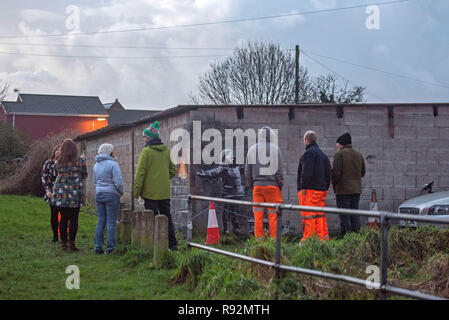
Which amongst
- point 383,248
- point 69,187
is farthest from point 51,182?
point 383,248

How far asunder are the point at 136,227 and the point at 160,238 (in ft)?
4.70

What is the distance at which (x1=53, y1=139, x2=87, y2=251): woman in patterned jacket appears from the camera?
9.08 m

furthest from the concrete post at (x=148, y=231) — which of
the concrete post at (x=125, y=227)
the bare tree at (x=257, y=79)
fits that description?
the bare tree at (x=257, y=79)

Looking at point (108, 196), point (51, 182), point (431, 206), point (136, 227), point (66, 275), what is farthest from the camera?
point (51, 182)

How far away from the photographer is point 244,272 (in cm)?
580

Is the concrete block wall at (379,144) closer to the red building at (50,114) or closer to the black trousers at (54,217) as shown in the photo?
the black trousers at (54,217)

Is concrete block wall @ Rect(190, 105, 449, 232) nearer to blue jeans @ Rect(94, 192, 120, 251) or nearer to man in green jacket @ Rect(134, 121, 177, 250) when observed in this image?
man in green jacket @ Rect(134, 121, 177, 250)

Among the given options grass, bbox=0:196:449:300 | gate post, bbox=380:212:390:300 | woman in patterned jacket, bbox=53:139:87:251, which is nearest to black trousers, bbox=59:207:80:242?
woman in patterned jacket, bbox=53:139:87:251

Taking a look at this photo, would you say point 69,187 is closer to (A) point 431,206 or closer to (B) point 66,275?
(B) point 66,275

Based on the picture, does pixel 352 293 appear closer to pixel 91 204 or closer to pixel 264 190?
pixel 264 190

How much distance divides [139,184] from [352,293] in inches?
183
